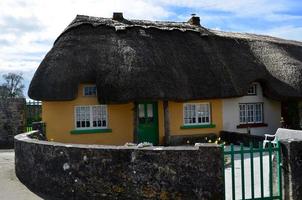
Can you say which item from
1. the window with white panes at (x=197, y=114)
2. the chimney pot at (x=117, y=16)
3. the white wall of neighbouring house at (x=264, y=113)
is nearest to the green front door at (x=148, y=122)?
the window with white panes at (x=197, y=114)

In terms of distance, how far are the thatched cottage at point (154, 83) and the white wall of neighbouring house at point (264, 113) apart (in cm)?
5

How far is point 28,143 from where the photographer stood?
1066cm

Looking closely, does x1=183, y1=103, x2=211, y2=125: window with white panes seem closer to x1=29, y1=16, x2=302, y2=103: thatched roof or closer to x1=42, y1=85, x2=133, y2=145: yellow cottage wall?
x1=29, y1=16, x2=302, y2=103: thatched roof

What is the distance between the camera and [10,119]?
20859 millimetres

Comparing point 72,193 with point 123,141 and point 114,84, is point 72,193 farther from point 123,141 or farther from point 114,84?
point 123,141

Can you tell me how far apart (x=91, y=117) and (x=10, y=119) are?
4740 mm

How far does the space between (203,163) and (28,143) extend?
468 cm

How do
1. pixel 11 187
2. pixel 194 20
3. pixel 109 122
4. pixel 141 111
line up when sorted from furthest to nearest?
1. pixel 194 20
2. pixel 141 111
3. pixel 109 122
4. pixel 11 187

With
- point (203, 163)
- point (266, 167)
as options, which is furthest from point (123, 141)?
point (203, 163)

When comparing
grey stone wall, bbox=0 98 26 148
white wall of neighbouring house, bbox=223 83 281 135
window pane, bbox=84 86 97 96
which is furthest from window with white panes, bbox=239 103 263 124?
grey stone wall, bbox=0 98 26 148

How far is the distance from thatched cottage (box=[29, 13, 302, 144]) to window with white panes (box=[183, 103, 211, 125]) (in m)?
0.05

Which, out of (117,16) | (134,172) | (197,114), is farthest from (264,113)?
(134,172)

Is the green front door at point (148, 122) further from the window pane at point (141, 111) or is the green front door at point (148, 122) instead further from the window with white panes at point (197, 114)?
the window with white panes at point (197, 114)

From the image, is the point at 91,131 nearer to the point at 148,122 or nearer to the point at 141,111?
the point at 141,111
